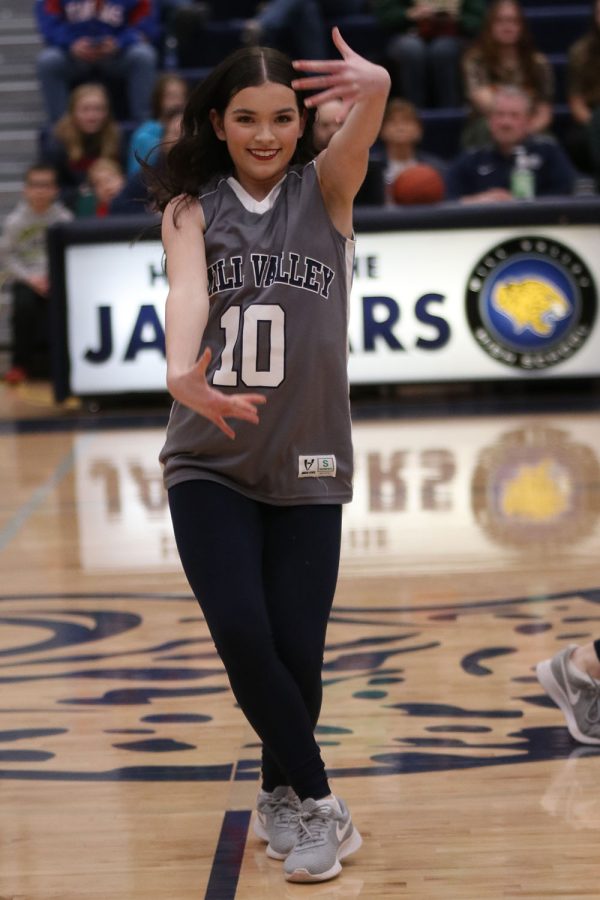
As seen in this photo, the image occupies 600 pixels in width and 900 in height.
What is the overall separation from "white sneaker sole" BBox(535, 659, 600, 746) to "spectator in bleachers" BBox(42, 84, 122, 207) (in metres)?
8.25

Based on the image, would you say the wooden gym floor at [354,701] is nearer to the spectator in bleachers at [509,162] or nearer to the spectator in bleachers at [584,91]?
the spectator in bleachers at [509,162]

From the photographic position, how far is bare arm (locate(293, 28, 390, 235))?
275cm

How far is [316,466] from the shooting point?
2.89m

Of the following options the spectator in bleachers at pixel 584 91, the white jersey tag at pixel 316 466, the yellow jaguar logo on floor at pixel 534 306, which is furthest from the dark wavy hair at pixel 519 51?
the white jersey tag at pixel 316 466

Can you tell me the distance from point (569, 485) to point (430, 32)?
6.55 m

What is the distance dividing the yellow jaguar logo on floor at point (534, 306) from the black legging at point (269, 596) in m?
6.66

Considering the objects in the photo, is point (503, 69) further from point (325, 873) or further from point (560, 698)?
point (325, 873)

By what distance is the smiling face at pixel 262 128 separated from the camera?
2.85m

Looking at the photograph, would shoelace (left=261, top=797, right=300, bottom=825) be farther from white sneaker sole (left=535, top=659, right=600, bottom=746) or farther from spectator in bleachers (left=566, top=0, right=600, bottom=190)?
spectator in bleachers (left=566, top=0, right=600, bottom=190)

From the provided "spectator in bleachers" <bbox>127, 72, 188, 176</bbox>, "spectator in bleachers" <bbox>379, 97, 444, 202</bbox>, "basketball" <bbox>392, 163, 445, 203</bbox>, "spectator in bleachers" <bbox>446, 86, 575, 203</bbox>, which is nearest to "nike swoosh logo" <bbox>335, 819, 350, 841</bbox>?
"basketball" <bbox>392, 163, 445, 203</bbox>

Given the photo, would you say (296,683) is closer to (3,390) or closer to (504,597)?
(504,597)

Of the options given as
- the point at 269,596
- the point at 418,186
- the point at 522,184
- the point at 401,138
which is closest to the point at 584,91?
the point at 401,138

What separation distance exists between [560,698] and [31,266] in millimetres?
8571

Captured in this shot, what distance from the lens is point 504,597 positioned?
5.02 m
